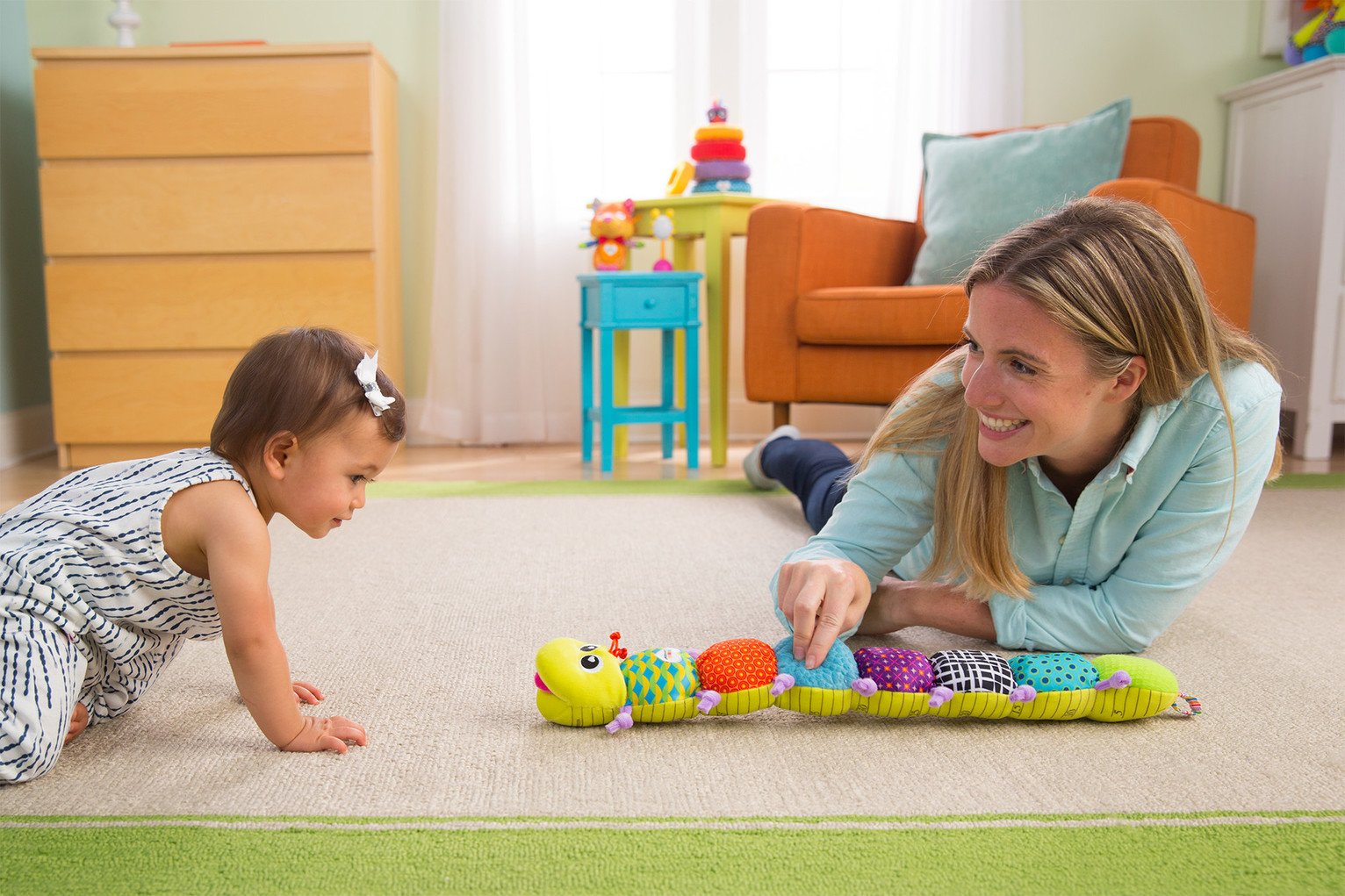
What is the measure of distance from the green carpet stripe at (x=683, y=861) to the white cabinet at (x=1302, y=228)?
7.86 ft

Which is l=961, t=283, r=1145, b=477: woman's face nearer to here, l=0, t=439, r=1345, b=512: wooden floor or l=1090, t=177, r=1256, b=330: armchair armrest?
l=1090, t=177, r=1256, b=330: armchair armrest

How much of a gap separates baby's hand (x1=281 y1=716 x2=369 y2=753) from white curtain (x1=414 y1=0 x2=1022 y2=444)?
2.51m

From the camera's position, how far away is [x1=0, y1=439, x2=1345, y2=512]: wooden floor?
286cm

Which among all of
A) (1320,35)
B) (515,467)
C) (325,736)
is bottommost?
(515,467)

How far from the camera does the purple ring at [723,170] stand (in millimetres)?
3146

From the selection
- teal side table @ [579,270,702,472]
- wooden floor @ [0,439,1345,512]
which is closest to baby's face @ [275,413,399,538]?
wooden floor @ [0,439,1345,512]

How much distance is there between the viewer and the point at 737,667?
1090 millimetres

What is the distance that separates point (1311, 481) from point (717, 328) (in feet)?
4.95

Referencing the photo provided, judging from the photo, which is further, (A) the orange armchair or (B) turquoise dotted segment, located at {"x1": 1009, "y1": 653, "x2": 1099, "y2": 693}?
(A) the orange armchair

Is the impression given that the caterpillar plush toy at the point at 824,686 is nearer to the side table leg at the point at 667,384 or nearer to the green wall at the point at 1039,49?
the side table leg at the point at 667,384

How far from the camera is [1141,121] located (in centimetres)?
288

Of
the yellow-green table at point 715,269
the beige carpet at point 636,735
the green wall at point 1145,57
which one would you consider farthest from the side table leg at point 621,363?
the green wall at point 1145,57

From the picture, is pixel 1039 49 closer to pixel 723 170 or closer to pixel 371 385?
pixel 723 170

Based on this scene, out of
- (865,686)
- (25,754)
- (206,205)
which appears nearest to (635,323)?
(206,205)
